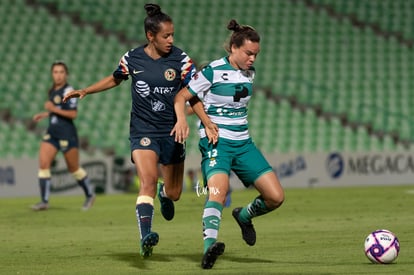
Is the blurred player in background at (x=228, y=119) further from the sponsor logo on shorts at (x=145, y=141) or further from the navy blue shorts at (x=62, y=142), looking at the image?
the navy blue shorts at (x=62, y=142)

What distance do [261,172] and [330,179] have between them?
14335 millimetres

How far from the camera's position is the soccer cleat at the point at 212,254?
7.58 m

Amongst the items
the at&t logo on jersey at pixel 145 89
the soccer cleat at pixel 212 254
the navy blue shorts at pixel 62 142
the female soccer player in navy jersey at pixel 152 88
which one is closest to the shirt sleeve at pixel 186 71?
the female soccer player in navy jersey at pixel 152 88

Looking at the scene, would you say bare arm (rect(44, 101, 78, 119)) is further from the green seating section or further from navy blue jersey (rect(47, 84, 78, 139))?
the green seating section

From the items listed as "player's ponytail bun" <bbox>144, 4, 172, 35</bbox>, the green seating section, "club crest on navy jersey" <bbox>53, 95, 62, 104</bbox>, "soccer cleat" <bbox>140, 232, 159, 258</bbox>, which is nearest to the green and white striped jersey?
"player's ponytail bun" <bbox>144, 4, 172, 35</bbox>

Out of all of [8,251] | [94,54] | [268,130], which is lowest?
[8,251]

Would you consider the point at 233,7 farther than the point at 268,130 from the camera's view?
Yes

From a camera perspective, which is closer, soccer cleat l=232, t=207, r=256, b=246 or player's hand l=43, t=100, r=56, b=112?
soccer cleat l=232, t=207, r=256, b=246

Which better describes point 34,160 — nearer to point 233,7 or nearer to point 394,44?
point 233,7

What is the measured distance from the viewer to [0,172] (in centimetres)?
2073

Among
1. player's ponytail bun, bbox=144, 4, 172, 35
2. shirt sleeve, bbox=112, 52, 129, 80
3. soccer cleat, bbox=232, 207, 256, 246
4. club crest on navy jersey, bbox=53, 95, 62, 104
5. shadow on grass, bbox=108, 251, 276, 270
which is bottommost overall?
shadow on grass, bbox=108, 251, 276, 270

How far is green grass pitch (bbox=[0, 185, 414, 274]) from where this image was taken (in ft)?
27.1

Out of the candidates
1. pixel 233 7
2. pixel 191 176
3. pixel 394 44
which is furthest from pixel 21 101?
pixel 394 44

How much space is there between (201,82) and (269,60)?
19.4 metres
